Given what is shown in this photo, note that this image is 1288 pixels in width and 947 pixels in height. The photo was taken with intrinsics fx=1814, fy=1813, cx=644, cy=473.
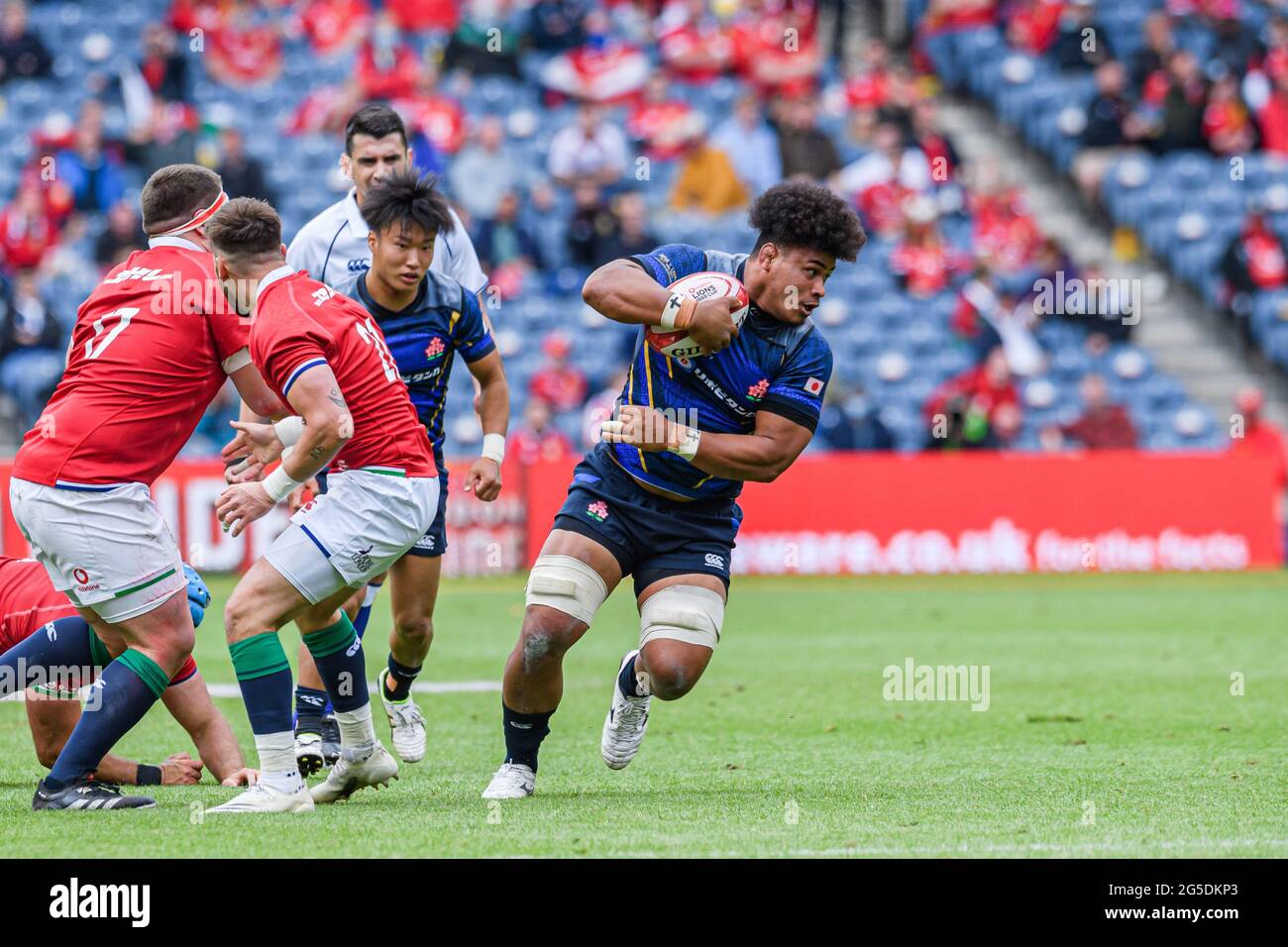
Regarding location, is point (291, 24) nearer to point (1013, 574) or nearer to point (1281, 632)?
point (1013, 574)

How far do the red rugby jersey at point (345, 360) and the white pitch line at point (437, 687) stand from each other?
416 centimetres

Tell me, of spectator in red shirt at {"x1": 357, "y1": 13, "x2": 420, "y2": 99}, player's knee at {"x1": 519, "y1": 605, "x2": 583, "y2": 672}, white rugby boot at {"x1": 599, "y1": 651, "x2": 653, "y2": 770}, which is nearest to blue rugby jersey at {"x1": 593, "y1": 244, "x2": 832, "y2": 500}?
player's knee at {"x1": 519, "y1": 605, "x2": 583, "y2": 672}

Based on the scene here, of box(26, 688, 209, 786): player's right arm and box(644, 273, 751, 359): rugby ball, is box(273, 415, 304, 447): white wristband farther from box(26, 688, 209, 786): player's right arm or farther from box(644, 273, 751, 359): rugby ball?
box(26, 688, 209, 786): player's right arm

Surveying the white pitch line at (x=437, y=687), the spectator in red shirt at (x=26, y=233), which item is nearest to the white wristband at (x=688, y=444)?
the white pitch line at (x=437, y=687)

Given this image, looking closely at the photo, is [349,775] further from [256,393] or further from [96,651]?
[256,393]

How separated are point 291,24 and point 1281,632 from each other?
15.9 metres

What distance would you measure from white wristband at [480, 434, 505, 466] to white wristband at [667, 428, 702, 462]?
4.35 ft

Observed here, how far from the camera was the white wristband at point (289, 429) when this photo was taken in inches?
258

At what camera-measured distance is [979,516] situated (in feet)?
65.2

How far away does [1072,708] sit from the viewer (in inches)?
391

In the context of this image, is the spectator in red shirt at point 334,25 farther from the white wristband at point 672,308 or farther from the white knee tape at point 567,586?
the white wristband at point 672,308

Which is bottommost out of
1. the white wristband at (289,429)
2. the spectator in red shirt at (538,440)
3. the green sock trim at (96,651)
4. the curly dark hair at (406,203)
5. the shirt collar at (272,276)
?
the green sock trim at (96,651)

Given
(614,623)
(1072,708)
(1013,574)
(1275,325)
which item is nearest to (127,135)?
(614,623)

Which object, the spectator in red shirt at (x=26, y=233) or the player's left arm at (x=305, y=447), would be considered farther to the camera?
the spectator in red shirt at (x=26, y=233)
